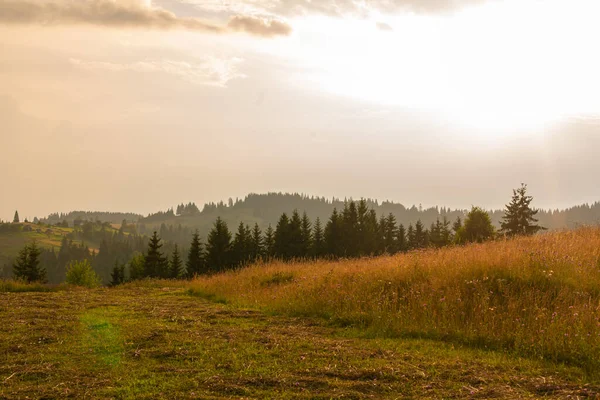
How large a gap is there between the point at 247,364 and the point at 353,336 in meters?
3.25

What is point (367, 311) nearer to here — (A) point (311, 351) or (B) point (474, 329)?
(B) point (474, 329)

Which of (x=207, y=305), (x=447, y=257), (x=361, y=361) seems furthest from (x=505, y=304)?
(x=207, y=305)

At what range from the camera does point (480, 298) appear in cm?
1059

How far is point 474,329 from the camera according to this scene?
9242mm

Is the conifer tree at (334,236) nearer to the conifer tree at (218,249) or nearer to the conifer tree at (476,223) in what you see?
the conifer tree at (218,249)

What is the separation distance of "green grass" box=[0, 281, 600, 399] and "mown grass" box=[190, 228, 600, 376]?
63 cm

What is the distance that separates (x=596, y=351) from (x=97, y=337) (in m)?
9.49

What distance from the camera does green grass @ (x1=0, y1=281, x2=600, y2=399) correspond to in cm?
604

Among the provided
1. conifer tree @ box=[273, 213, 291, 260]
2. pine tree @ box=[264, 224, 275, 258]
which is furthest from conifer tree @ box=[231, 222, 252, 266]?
conifer tree @ box=[273, 213, 291, 260]

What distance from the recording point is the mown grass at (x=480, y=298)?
8.49m

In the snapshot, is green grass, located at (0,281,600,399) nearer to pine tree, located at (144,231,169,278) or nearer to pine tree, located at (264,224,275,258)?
pine tree, located at (264,224,275,258)

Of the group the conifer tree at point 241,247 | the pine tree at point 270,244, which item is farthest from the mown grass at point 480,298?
the conifer tree at point 241,247

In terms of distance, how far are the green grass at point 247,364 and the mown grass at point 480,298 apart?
63 cm

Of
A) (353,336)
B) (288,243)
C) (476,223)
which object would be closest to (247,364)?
(353,336)
